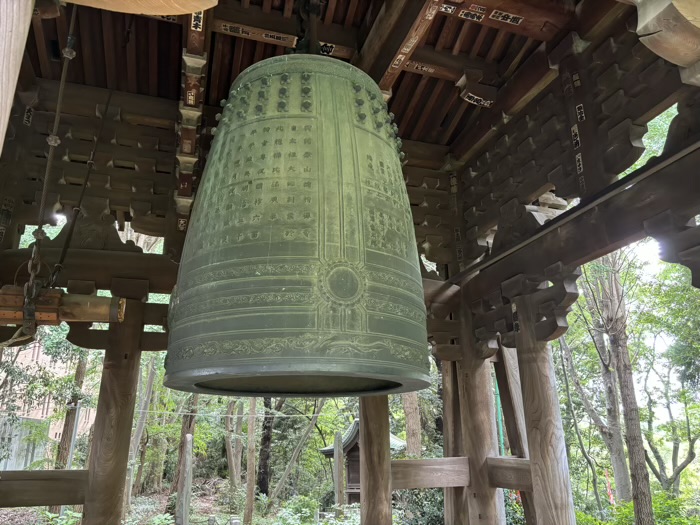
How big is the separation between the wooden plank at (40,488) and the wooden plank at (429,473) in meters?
2.50

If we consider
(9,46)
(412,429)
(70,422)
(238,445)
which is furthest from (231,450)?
(9,46)

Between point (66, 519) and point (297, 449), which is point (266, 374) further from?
point (297, 449)

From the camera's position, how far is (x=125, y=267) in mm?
4137

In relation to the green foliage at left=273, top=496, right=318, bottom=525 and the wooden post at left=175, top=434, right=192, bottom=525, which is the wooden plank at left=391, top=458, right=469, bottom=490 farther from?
the green foliage at left=273, top=496, right=318, bottom=525

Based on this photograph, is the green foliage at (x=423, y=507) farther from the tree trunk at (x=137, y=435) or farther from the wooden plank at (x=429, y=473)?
the tree trunk at (x=137, y=435)

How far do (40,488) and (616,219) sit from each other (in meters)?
4.38

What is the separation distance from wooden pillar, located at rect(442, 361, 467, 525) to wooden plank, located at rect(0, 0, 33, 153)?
15.3 feet

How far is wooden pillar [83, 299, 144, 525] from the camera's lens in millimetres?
3600

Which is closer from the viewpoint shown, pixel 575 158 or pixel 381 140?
pixel 381 140

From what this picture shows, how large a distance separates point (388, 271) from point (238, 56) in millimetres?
3069

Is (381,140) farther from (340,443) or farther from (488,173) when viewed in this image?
(340,443)

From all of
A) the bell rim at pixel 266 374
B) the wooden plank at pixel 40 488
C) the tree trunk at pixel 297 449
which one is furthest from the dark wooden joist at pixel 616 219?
the tree trunk at pixel 297 449

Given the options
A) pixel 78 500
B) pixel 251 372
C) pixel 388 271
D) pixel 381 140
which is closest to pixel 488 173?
pixel 381 140

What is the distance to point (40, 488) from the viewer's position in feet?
11.9
